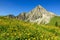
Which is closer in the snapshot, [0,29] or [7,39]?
Answer: [7,39]

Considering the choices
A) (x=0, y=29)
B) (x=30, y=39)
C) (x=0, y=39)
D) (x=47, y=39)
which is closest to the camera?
(x=0, y=39)

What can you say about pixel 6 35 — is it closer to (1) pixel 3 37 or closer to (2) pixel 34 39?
(1) pixel 3 37

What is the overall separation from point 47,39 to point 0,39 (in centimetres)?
401

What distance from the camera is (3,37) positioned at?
44.5 feet

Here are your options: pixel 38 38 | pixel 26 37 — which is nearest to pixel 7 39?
pixel 26 37

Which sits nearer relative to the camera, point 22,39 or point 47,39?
point 22,39

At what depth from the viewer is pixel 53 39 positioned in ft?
50.0

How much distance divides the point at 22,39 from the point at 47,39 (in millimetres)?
2415

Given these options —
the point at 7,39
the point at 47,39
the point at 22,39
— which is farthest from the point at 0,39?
the point at 47,39

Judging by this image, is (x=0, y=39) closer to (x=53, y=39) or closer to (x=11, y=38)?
(x=11, y=38)

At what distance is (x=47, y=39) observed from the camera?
14789 millimetres

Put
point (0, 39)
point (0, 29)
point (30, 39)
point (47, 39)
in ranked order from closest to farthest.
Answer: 1. point (0, 39)
2. point (30, 39)
3. point (47, 39)
4. point (0, 29)

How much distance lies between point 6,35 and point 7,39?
1.04 m

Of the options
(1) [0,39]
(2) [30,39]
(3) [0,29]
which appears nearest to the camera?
(1) [0,39]
